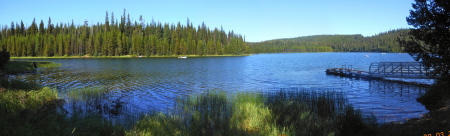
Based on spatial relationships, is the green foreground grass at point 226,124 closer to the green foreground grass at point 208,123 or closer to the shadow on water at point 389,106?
the green foreground grass at point 208,123

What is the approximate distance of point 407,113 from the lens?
1190 centimetres

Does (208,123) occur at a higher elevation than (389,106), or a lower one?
higher

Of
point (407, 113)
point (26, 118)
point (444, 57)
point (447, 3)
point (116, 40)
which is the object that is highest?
point (116, 40)

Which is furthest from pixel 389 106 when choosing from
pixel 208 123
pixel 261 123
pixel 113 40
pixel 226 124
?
pixel 113 40

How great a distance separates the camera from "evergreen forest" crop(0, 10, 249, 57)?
12162cm

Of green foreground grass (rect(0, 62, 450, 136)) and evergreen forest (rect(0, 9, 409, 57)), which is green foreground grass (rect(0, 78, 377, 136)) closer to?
green foreground grass (rect(0, 62, 450, 136))

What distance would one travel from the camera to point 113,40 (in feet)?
404

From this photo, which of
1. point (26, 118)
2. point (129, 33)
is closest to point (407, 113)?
point (26, 118)

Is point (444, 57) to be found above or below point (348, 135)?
above

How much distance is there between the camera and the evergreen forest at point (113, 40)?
122 meters

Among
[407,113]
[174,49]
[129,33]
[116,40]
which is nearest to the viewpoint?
[407,113]

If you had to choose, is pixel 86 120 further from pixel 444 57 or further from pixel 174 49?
pixel 174 49

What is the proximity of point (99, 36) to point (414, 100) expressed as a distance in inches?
5203

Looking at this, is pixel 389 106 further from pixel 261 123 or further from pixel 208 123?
pixel 208 123
